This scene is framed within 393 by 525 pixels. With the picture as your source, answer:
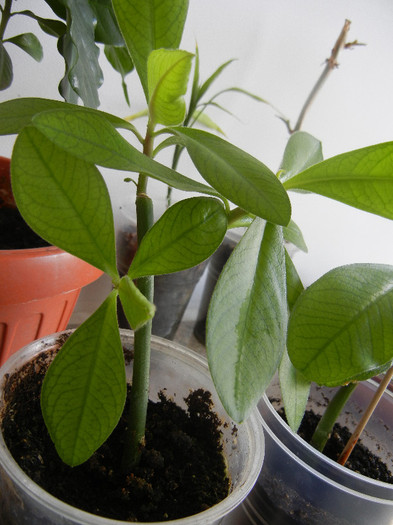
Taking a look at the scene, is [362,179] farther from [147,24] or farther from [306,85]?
[306,85]

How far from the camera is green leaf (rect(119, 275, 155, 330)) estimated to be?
266 millimetres

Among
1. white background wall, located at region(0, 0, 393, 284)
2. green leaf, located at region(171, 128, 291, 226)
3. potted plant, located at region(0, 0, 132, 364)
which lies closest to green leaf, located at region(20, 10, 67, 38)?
potted plant, located at region(0, 0, 132, 364)

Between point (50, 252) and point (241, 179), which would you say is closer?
point (241, 179)

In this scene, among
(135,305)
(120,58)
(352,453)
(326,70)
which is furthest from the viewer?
(326,70)

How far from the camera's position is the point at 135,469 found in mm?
452

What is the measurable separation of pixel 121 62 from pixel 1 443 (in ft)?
2.17

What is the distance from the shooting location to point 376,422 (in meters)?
0.74

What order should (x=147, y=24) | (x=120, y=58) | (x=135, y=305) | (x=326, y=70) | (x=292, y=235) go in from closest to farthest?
(x=135, y=305) → (x=147, y=24) → (x=292, y=235) → (x=120, y=58) → (x=326, y=70)

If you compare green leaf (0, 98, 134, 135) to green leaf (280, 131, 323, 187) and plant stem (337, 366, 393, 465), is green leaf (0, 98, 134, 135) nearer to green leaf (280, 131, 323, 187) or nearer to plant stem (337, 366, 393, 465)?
green leaf (280, 131, 323, 187)

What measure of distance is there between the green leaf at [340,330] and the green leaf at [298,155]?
15 cm

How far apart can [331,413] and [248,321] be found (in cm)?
33

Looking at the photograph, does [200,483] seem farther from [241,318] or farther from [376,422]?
[376,422]

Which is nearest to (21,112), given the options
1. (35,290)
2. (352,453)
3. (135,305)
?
(135,305)

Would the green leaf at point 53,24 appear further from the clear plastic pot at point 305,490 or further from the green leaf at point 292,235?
the clear plastic pot at point 305,490
